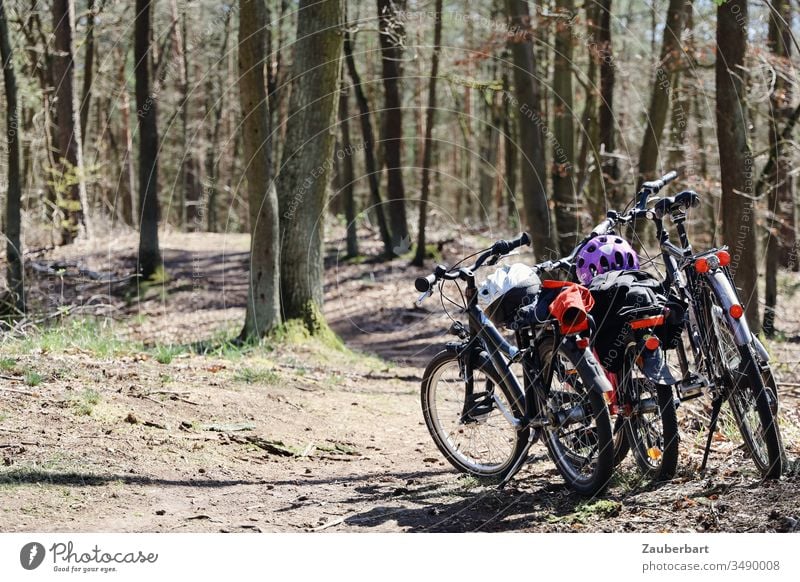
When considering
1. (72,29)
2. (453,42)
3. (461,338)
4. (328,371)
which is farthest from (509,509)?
(453,42)

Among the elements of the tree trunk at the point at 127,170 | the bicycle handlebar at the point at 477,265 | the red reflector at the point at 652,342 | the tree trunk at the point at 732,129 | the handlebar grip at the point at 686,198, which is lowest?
the red reflector at the point at 652,342

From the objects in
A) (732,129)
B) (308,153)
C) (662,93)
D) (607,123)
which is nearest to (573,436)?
(732,129)

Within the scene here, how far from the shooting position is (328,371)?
29.4 feet

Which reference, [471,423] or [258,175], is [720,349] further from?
[258,175]

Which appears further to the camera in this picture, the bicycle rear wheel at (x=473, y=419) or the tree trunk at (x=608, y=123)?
the tree trunk at (x=608, y=123)

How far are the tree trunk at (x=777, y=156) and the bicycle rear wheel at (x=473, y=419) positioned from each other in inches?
203

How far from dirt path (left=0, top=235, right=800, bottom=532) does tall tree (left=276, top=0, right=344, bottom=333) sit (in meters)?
0.82

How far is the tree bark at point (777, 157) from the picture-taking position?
10.1 meters

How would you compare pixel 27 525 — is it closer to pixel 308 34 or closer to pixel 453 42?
pixel 308 34

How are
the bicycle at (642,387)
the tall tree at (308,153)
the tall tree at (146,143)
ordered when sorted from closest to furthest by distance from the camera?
the bicycle at (642,387) → the tall tree at (308,153) → the tall tree at (146,143)

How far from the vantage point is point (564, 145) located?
564 inches

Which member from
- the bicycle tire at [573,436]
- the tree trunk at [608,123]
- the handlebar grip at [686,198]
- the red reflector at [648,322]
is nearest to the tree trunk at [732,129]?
the handlebar grip at [686,198]

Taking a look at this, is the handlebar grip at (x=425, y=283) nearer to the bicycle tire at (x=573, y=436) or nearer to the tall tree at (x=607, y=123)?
the bicycle tire at (x=573, y=436)

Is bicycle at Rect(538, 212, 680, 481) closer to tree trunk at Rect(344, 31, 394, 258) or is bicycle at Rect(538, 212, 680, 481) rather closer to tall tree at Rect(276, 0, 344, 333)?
tall tree at Rect(276, 0, 344, 333)
